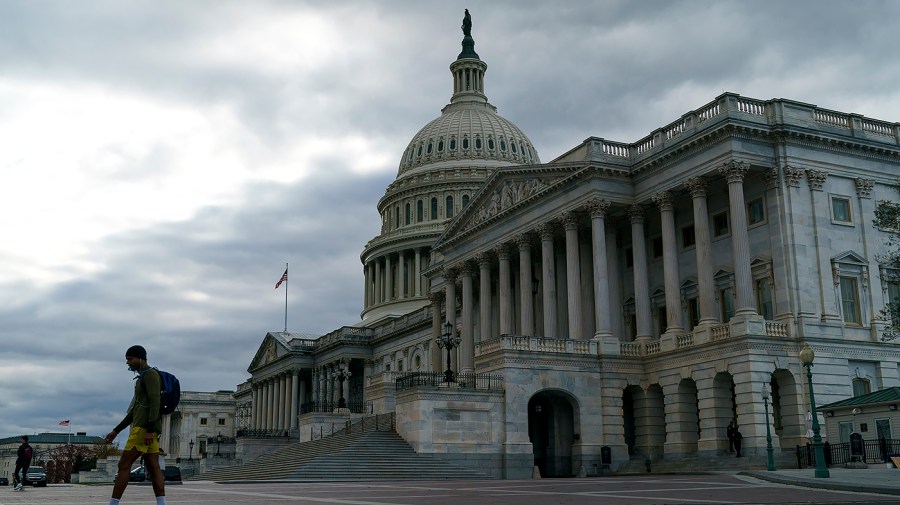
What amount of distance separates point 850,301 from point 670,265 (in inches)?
379

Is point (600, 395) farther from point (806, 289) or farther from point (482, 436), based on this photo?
point (806, 289)

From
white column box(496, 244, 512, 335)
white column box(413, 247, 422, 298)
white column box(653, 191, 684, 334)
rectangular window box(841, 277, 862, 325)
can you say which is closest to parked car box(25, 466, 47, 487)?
white column box(496, 244, 512, 335)

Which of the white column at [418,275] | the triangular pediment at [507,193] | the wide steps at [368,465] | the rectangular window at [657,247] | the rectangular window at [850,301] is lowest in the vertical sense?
the wide steps at [368,465]

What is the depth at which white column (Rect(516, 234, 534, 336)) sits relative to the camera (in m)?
64.1

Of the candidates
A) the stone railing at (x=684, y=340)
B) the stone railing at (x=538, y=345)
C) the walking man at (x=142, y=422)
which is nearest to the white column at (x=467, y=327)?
the stone railing at (x=538, y=345)

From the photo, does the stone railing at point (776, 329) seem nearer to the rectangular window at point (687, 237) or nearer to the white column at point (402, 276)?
the rectangular window at point (687, 237)

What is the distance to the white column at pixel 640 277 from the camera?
2242 inches

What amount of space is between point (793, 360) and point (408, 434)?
65.6ft

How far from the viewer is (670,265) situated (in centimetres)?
5466

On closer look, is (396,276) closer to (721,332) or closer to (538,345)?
(538,345)

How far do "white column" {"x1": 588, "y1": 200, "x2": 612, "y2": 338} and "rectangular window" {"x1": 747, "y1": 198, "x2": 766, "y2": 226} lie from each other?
8.35 m

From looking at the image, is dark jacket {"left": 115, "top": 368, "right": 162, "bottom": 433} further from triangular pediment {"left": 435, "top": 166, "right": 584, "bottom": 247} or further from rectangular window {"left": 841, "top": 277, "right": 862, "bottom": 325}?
triangular pediment {"left": 435, "top": 166, "right": 584, "bottom": 247}

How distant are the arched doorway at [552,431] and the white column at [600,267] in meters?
4.64

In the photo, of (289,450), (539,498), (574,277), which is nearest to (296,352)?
(289,450)
